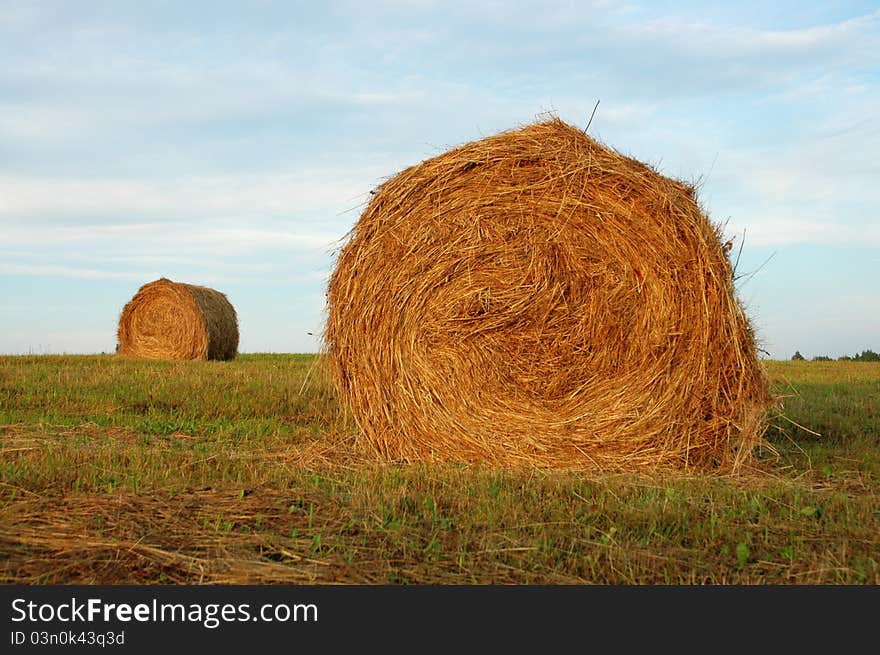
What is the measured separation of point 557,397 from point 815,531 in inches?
92.5

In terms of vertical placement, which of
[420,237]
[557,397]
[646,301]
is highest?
[420,237]

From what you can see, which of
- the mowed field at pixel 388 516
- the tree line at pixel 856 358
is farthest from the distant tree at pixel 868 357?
the mowed field at pixel 388 516

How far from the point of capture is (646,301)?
632cm

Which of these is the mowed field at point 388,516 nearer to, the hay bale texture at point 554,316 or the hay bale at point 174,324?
the hay bale texture at point 554,316

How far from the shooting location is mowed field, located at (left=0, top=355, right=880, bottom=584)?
3.67 m

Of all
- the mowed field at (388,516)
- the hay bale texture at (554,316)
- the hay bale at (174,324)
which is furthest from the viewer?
the hay bale at (174,324)

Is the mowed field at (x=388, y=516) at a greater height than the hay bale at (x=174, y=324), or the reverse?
the hay bale at (x=174, y=324)

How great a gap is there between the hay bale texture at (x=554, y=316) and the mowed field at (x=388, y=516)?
43 cm

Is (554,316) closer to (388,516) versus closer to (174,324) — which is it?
(388,516)

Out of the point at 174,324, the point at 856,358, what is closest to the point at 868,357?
the point at 856,358

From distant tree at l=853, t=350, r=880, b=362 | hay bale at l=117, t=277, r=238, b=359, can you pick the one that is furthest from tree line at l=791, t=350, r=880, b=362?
hay bale at l=117, t=277, r=238, b=359

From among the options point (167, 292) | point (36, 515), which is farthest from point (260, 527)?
point (167, 292)

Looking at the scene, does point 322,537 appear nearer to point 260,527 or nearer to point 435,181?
point 260,527

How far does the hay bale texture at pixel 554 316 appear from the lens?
6262 millimetres
